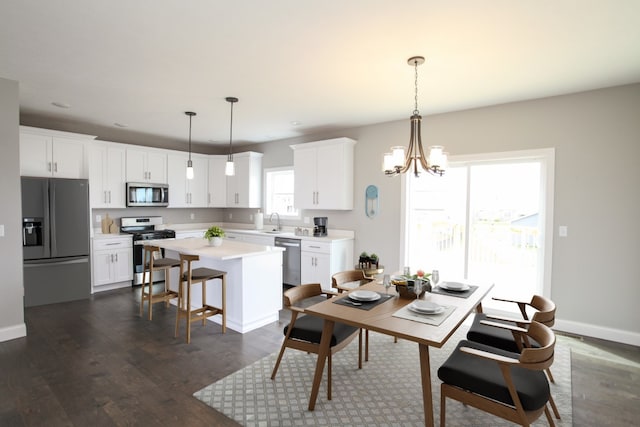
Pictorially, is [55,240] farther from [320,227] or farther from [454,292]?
[454,292]

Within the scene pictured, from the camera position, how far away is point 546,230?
3.76m

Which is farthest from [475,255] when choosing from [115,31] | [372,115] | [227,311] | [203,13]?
[115,31]

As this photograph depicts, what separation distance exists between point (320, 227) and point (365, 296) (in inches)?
122

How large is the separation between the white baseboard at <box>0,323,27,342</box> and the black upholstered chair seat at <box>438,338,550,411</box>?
4088 millimetres

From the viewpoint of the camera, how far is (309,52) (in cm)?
269

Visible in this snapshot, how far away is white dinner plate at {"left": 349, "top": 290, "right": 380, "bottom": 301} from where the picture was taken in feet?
7.87

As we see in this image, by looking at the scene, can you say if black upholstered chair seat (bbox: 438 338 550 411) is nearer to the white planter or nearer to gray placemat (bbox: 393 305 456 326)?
gray placemat (bbox: 393 305 456 326)

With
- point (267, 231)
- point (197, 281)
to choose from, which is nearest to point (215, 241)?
point (197, 281)

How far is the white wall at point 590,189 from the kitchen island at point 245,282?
2.93 meters

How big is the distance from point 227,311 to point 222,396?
4.73ft

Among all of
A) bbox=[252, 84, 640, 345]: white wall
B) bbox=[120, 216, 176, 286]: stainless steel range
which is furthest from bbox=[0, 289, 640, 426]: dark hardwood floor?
bbox=[120, 216, 176, 286]: stainless steel range

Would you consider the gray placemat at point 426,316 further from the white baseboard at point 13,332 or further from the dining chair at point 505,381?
the white baseboard at point 13,332

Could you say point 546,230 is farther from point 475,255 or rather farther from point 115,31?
point 115,31

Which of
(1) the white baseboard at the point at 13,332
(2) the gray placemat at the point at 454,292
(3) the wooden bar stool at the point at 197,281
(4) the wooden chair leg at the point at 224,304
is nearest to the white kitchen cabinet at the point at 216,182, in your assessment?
(3) the wooden bar stool at the point at 197,281
